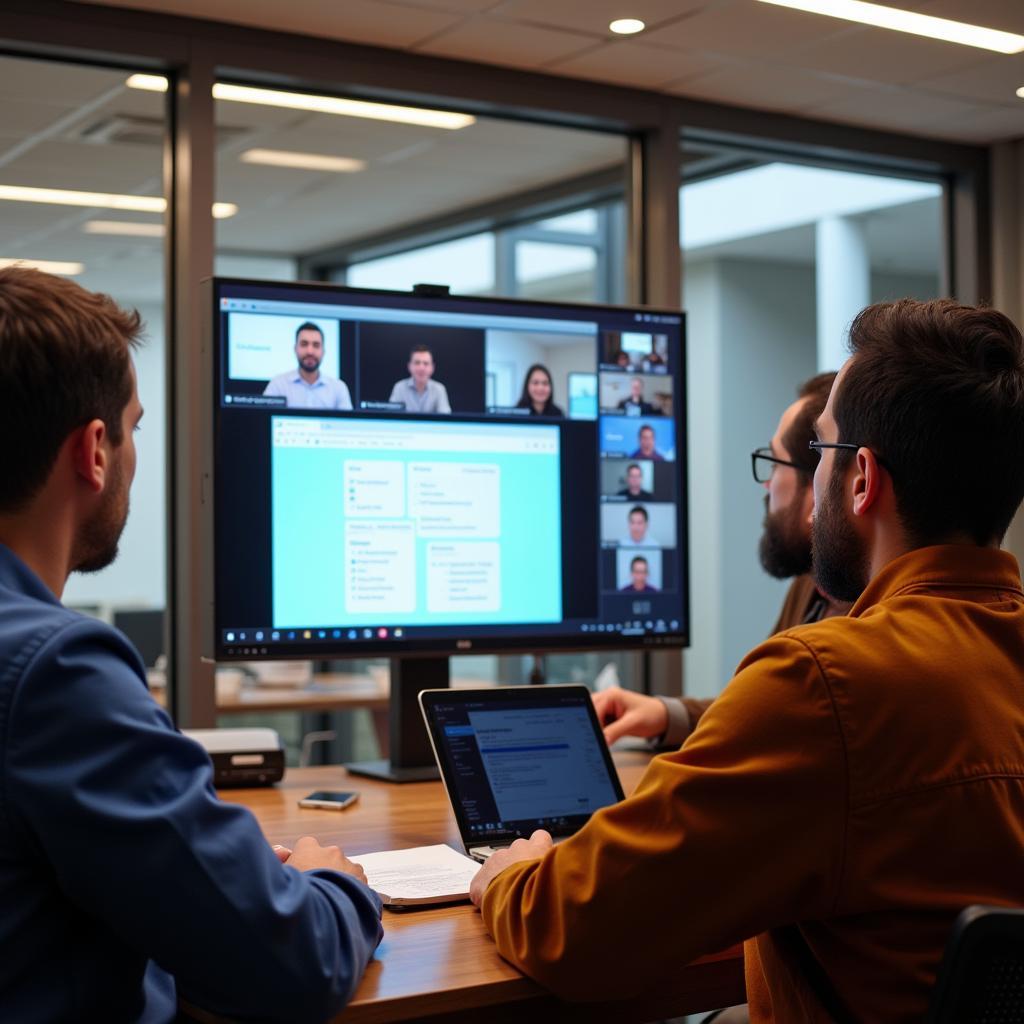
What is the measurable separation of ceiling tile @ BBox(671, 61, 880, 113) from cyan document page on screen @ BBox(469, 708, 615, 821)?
8.05 feet

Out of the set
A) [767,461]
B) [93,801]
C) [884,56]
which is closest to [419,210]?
[884,56]

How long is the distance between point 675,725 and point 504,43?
6.52ft

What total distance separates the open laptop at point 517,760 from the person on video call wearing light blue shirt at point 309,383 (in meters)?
0.51

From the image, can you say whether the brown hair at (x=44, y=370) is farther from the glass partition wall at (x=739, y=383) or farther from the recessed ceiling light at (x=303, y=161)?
the glass partition wall at (x=739, y=383)

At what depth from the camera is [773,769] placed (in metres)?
1.18

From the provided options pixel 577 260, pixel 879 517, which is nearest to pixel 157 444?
pixel 577 260

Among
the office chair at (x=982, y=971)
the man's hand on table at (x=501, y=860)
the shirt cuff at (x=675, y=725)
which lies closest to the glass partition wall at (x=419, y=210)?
the man's hand on table at (x=501, y=860)

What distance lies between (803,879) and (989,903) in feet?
0.56

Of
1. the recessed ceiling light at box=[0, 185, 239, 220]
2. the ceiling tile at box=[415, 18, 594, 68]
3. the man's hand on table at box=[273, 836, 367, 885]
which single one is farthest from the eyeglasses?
the recessed ceiling light at box=[0, 185, 239, 220]

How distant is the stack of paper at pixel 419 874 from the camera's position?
5.00 ft

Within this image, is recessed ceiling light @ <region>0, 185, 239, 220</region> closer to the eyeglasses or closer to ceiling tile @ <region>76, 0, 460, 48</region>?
ceiling tile @ <region>76, 0, 460, 48</region>

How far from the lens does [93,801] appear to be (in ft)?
3.36

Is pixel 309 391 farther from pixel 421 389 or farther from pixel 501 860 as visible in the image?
pixel 501 860

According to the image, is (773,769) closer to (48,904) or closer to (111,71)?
(48,904)
